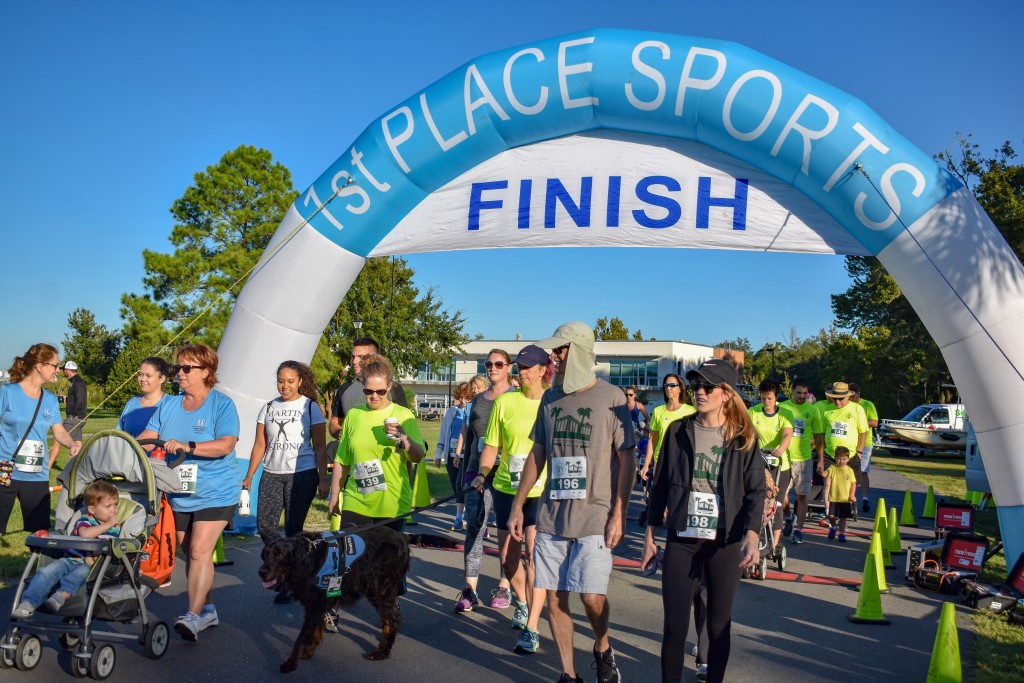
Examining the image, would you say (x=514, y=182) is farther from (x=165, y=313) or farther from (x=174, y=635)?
(x=165, y=313)

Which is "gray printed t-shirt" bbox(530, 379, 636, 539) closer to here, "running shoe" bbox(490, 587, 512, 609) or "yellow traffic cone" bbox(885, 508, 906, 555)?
"running shoe" bbox(490, 587, 512, 609)

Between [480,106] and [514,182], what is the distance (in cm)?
100

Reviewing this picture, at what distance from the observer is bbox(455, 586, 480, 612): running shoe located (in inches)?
269

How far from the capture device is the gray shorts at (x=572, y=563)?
475cm

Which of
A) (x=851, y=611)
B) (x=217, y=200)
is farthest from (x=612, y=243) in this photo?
(x=217, y=200)

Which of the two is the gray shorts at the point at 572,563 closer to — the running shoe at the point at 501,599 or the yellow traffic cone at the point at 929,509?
the running shoe at the point at 501,599

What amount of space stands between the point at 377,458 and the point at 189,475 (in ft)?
4.10

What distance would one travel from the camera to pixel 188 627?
18.7ft

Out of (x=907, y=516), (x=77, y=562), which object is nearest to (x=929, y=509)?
(x=907, y=516)

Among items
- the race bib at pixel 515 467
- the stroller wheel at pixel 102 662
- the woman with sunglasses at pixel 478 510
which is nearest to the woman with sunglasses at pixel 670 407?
the woman with sunglasses at pixel 478 510

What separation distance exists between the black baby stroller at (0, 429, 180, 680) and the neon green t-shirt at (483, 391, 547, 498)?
2.25 m

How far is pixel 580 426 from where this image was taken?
16.1ft

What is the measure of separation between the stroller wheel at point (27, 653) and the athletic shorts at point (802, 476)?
794 cm

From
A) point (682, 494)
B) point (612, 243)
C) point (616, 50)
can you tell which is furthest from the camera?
point (612, 243)
